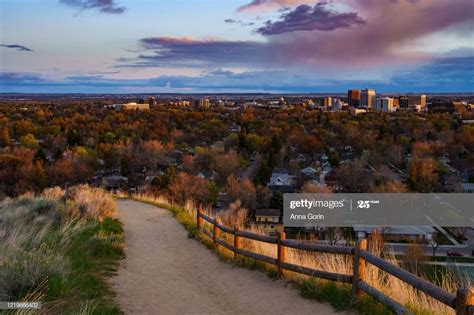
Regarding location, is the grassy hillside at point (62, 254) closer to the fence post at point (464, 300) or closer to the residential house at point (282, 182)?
the fence post at point (464, 300)

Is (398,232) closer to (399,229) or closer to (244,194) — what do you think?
(399,229)

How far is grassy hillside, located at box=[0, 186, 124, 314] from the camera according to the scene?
22.2 feet

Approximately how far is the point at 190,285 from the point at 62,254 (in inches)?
98.1

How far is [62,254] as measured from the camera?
9148 millimetres

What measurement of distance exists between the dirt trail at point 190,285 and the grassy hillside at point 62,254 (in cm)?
42

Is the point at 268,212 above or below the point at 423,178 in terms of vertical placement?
below

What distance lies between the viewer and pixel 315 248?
7906mm

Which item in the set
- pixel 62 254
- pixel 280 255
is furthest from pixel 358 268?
pixel 62 254

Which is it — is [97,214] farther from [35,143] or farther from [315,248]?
[35,143]

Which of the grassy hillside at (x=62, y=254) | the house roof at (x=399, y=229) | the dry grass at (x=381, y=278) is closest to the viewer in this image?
the dry grass at (x=381, y=278)

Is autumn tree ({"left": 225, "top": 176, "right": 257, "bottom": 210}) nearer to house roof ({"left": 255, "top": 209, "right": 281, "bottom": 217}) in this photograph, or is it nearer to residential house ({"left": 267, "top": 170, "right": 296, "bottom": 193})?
house roof ({"left": 255, "top": 209, "right": 281, "bottom": 217})

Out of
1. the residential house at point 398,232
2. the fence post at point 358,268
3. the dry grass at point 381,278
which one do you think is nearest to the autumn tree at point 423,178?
the residential house at point 398,232

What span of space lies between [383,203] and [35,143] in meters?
45.6

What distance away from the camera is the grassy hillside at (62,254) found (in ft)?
22.2
